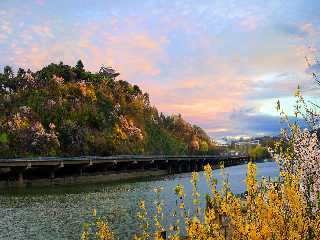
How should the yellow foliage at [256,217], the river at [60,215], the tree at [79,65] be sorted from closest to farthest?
the yellow foliage at [256,217], the river at [60,215], the tree at [79,65]

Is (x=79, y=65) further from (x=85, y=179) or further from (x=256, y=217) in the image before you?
(x=256, y=217)

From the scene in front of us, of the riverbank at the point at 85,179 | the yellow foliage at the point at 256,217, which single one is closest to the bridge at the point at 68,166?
the riverbank at the point at 85,179

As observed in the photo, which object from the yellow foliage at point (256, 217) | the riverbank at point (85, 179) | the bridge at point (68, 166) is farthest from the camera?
the riverbank at point (85, 179)

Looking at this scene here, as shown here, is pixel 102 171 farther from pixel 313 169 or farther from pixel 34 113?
pixel 313 169

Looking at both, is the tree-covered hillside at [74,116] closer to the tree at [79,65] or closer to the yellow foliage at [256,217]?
the tree at [79,65]

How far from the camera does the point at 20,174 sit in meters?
70.0

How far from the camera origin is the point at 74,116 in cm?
10925

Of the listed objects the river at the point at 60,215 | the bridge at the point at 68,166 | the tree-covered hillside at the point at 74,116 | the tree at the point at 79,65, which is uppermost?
the tree at the point at 79,65

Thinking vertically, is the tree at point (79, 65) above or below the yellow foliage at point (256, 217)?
above

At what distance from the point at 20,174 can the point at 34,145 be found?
970 inches

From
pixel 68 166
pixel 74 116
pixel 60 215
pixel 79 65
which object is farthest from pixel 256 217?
pixel 79 65

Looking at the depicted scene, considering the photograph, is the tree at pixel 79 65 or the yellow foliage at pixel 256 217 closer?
the yellow foliage at pixel 256 217

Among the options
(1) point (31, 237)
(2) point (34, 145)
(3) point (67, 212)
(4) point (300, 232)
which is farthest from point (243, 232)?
(2) point (34, 145)

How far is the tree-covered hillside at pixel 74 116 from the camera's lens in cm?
9512
